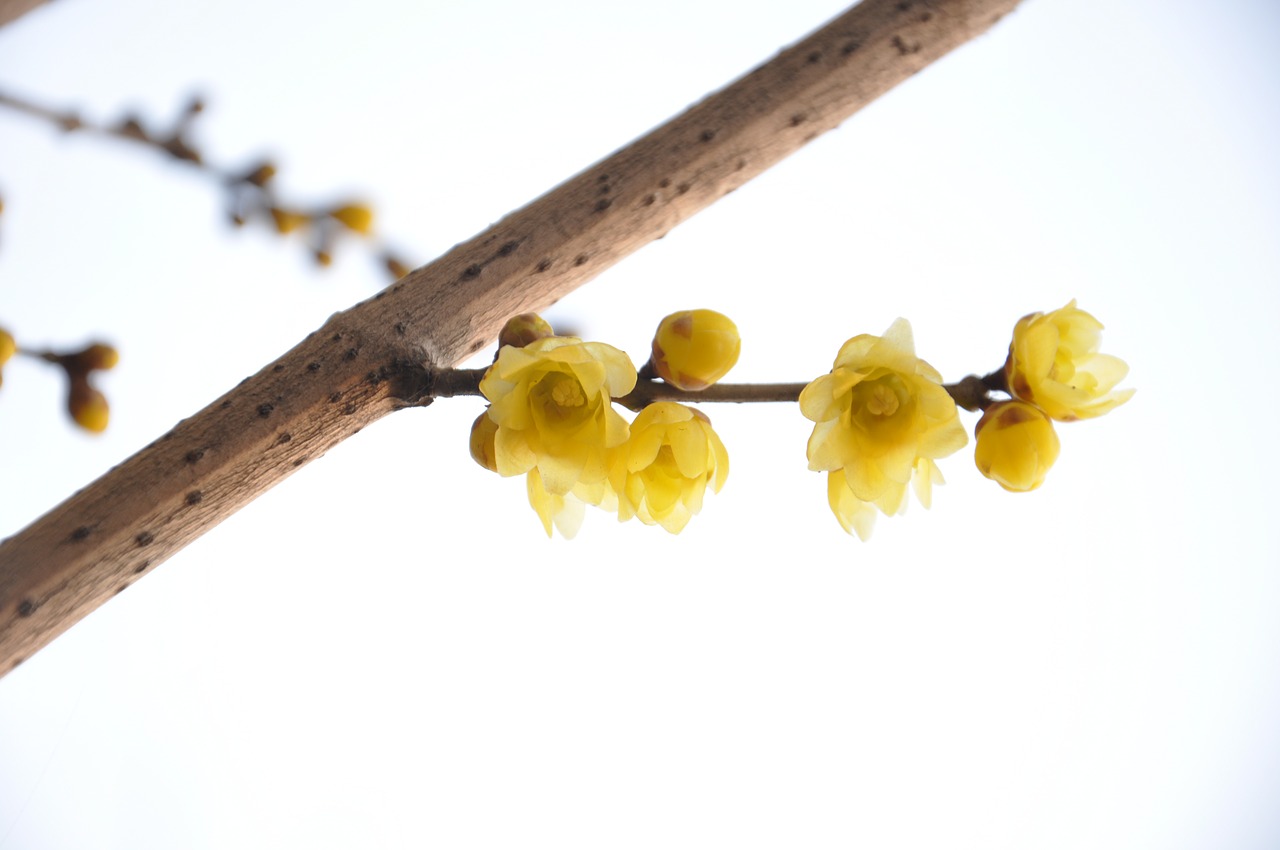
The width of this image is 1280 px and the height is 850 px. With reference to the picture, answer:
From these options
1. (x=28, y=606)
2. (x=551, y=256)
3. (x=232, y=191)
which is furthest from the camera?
(x=232, y=191)

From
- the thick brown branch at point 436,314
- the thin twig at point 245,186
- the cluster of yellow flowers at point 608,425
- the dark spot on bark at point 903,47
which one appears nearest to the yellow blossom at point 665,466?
the cluster of yellow flowers at point 608,425

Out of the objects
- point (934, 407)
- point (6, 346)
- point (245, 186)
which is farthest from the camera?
point (245, 186)

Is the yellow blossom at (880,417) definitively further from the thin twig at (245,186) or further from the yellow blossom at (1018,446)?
the thin twig at (245,186)

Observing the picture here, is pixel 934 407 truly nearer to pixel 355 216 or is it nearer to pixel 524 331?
pixel 524 331

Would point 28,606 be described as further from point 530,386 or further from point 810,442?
point 810,442

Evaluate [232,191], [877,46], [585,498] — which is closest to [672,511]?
[585,498]

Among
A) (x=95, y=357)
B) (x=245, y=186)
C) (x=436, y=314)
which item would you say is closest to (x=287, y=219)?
(x=245, y=186)

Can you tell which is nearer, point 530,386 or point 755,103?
point 530,386
